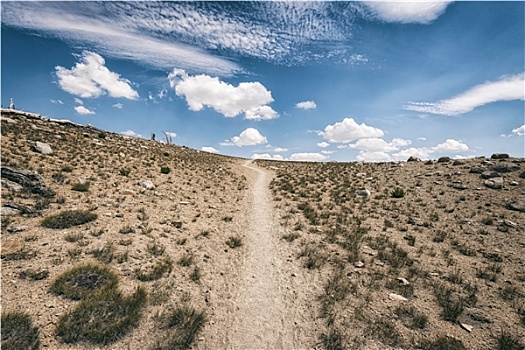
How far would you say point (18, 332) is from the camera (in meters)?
4.93

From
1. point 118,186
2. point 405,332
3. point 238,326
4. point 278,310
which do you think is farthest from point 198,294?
point 118,186

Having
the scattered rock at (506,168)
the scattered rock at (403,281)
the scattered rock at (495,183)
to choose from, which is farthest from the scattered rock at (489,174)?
the scattered rock at (403,281)

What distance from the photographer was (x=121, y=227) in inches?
406

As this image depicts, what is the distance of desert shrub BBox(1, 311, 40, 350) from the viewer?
15.4 feet

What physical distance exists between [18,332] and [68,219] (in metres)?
5.74

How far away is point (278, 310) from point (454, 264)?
7.80 m

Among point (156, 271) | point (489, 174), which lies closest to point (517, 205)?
point (489, 174)

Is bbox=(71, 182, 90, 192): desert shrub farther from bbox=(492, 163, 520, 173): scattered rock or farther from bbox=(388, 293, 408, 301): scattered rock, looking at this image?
bbox=(492, 163, 520, 173): scattered rock

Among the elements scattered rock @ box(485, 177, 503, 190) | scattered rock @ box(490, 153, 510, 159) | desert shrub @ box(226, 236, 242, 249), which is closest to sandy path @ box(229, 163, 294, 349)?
desert shrub @ box(226, 236, 242, 249)

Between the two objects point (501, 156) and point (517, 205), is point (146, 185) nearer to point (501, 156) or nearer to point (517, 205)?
point (517, 205)

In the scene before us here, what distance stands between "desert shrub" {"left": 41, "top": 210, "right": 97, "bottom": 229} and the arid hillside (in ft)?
0.19

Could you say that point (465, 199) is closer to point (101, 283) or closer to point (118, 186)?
point (101, 283)

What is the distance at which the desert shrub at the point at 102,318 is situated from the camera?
16.8 ft

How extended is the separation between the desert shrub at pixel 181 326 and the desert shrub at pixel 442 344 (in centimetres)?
548
